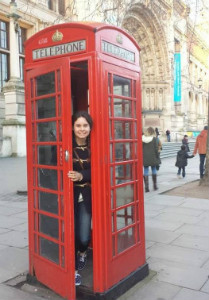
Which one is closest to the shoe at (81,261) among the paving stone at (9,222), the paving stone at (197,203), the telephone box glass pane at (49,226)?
the telephone box glass pane at (49,226)

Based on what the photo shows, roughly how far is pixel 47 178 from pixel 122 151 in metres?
0.76

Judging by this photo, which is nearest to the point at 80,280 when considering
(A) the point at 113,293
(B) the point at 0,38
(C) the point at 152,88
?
(A) the point at 113,293

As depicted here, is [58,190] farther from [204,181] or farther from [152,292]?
[204,181]

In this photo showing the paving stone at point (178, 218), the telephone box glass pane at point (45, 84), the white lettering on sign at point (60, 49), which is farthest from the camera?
the paving stone at point (178, 218)

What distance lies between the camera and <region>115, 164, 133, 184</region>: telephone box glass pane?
3.29 meters

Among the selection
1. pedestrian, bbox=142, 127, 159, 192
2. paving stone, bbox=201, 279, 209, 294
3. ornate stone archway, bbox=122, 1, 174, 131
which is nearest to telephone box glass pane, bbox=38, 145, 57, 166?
paving stone, bbox=201, 279, 209, 294

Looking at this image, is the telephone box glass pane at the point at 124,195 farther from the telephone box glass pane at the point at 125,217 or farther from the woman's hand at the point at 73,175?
the woman's hand at the point at 73,175

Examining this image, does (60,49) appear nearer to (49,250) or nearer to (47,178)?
(47,178)

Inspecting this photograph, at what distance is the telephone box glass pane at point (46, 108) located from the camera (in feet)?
10.3

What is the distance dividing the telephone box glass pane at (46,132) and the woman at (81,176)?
7.6 inches

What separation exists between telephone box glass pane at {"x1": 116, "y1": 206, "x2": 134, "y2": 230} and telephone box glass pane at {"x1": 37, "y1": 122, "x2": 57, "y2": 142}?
3.10 ft

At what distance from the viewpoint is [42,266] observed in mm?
3455

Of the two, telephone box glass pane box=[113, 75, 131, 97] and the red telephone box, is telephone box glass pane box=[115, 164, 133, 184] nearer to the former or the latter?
the red telephone box

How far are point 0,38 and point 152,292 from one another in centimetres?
1947
